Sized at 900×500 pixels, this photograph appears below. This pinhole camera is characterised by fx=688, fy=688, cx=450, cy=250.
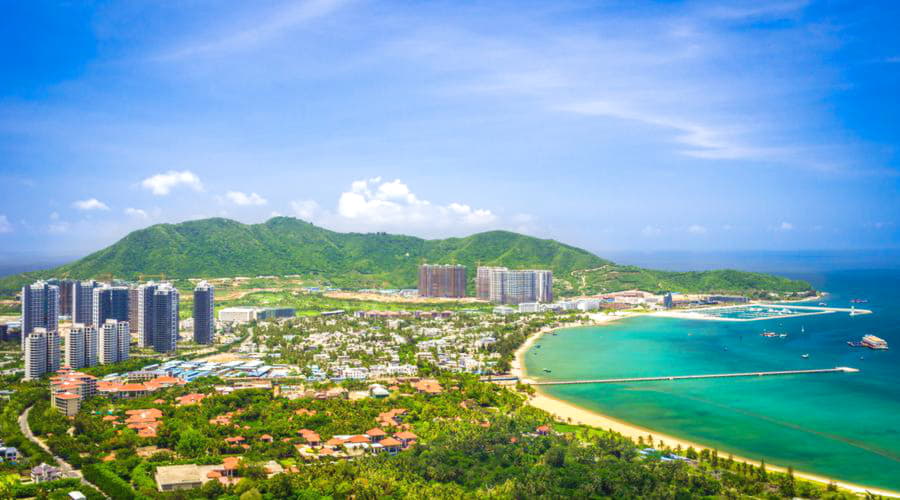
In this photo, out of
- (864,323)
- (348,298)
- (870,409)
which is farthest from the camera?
(348,298)

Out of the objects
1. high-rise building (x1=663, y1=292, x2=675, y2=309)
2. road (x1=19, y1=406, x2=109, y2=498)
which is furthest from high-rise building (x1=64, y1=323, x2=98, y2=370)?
high-rise building (x1=663, y1=292, x2=675, y2=309)

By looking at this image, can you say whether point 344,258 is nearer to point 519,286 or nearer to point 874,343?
point 519,286

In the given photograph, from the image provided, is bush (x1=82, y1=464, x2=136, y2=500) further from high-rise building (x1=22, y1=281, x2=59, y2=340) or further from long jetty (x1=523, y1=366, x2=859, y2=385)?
high-rise building (x1=22, y1=281, x2=59, y2=340)

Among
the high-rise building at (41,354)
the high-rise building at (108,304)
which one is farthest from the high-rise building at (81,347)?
the high-rise building at (108,304)

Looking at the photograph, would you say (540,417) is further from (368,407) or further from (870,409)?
(870,409)

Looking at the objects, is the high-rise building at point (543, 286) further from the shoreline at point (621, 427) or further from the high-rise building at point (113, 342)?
the high-rise building at point (113, 342)

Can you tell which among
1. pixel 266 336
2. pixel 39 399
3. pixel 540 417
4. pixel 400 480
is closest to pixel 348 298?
pixel 266 336
